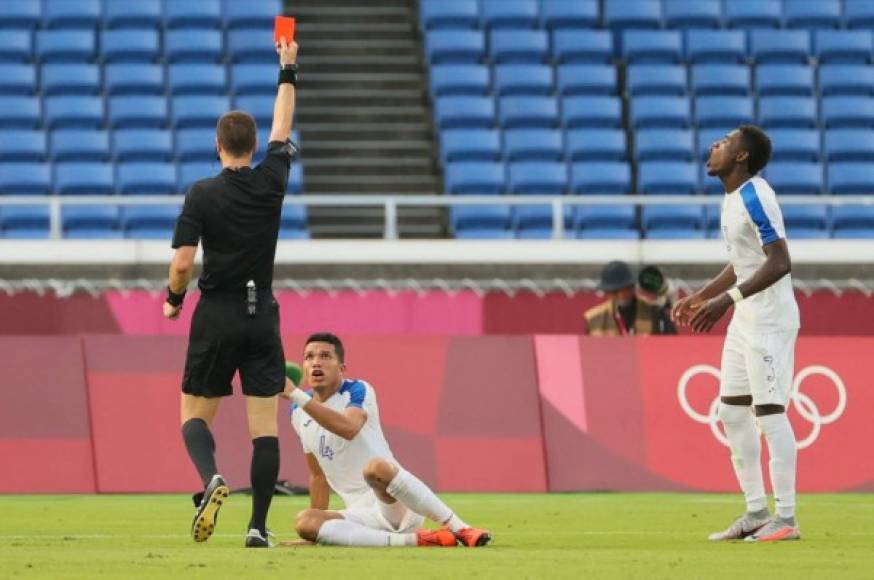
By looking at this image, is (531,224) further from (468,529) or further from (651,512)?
(468,529)

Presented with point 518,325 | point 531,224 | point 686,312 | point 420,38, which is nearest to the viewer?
point 686,312

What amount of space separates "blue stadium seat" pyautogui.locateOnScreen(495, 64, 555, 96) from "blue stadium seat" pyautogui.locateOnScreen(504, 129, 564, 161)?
3.22 feet

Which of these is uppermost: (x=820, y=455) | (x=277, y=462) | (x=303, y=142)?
(x=303, y=142)

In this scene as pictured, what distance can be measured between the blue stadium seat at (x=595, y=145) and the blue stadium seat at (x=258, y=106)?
11.8 ft

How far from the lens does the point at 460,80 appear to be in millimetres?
24484

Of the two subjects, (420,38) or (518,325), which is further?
(420,38)

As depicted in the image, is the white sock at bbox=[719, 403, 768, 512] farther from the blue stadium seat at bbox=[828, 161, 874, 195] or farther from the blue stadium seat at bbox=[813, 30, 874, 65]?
the blue stadium seat at bbox=[813, 30, 874, 65]

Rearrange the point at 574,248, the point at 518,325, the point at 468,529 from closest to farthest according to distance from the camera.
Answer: the point at 468,529, the point at 518,325, the point at 574,248

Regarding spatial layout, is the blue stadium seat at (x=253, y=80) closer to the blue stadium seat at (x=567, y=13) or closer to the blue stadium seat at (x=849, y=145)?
the blue stadium seat at (x=567, y=13)

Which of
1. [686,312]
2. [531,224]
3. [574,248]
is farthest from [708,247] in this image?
[686,312]

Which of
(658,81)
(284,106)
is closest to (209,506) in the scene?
(284,106)

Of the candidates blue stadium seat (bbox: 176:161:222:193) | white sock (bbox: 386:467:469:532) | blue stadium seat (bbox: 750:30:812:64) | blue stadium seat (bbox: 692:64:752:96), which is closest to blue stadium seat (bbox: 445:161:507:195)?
blue stadium seat (bbox: 176:161:222:193)

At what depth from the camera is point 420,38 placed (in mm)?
26406

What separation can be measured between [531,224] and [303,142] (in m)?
3.70
